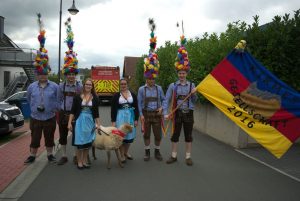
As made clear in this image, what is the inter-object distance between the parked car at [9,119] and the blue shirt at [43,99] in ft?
12.8

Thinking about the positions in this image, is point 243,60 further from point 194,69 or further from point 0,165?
point 194,69

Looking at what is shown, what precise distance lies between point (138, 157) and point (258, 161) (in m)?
2.79

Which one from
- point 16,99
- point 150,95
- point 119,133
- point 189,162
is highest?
point 150,95

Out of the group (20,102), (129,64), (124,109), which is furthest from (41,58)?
(129,64)

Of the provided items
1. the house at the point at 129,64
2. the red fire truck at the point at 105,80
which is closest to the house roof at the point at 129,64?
the house at the point at 129,64

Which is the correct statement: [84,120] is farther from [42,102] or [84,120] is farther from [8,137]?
[8,137]

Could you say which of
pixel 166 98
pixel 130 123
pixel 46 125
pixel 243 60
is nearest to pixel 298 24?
pixel 243 60

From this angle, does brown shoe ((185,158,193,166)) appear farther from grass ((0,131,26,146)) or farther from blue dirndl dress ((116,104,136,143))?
grass ((0,131,26,146))

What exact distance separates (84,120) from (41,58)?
5.61 ft

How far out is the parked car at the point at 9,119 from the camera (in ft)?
36.7

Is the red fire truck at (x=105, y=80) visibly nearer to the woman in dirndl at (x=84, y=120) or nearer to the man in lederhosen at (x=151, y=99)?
the man in lederhosen at (x=151, y=99)

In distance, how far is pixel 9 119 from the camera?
11.5m

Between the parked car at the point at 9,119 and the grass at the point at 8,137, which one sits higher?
the parked car at the point at 9,119

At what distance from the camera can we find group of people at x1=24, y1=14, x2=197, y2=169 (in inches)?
294
